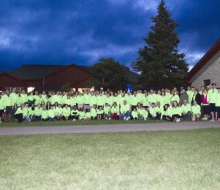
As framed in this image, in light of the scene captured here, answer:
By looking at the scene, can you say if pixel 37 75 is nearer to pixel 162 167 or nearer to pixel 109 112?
pixel 109 112

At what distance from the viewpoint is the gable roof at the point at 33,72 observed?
206ft

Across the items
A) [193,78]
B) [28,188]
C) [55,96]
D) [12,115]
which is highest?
[193,78]

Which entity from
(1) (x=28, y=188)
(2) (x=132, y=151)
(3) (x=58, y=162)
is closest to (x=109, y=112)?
Result: (2) (x=132, y=151)

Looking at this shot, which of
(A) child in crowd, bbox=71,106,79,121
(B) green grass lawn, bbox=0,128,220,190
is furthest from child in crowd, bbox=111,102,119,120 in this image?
(B) green grass lawn, bbox=0,128,220,190

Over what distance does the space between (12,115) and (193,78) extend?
1680 cm

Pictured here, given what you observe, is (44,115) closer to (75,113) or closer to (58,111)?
(58,111)

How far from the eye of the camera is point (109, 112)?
69.8 ft

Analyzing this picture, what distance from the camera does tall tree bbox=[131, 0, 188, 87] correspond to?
33.6 metres

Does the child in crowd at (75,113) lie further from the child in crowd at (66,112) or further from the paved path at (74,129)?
the paved path at (74,129)

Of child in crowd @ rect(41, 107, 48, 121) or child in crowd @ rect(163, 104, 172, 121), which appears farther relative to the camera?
child in crowd @ rect(41, 107, 48, 121)

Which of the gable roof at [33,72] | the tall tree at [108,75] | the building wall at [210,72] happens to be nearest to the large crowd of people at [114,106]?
the building wall at [210,72]

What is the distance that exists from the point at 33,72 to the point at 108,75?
2846 cm

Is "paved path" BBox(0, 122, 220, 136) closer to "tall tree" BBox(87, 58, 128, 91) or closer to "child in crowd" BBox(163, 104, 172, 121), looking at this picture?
A: "child in crowd" BBox(163, 104, 172, 121)

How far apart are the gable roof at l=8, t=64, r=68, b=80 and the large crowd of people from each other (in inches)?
1606
